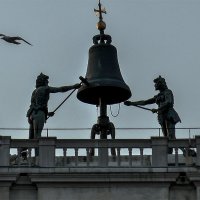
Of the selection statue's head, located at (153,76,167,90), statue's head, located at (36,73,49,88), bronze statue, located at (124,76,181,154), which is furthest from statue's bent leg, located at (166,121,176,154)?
statue's head, located at (36,73,49,88)

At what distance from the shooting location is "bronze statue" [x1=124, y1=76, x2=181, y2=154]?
160 feet

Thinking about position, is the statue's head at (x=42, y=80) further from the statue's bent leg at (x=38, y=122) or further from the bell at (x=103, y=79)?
the bell at (x=103, y=79)

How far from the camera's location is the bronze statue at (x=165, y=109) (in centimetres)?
4888

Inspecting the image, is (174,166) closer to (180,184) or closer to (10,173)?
(180,184)

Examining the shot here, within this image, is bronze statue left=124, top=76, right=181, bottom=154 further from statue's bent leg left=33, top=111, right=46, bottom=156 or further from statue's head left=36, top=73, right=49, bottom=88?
statue's bent leg left=33, top=111, right=46, bottom=156

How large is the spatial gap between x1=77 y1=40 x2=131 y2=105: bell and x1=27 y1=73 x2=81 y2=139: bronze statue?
986 mm

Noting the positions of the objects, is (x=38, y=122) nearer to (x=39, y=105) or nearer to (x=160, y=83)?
(x=39, y=105)

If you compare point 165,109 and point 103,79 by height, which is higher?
point 103,79

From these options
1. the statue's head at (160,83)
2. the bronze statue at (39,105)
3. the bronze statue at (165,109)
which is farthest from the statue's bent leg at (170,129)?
the bronze statue at (39,105)

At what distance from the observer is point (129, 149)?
4703cm

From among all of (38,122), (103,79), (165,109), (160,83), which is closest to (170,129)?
(165,109)

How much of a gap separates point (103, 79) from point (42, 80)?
76.4 inches

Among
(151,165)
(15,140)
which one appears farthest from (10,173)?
(151,165)

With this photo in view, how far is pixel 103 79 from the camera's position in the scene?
49.5 meters
